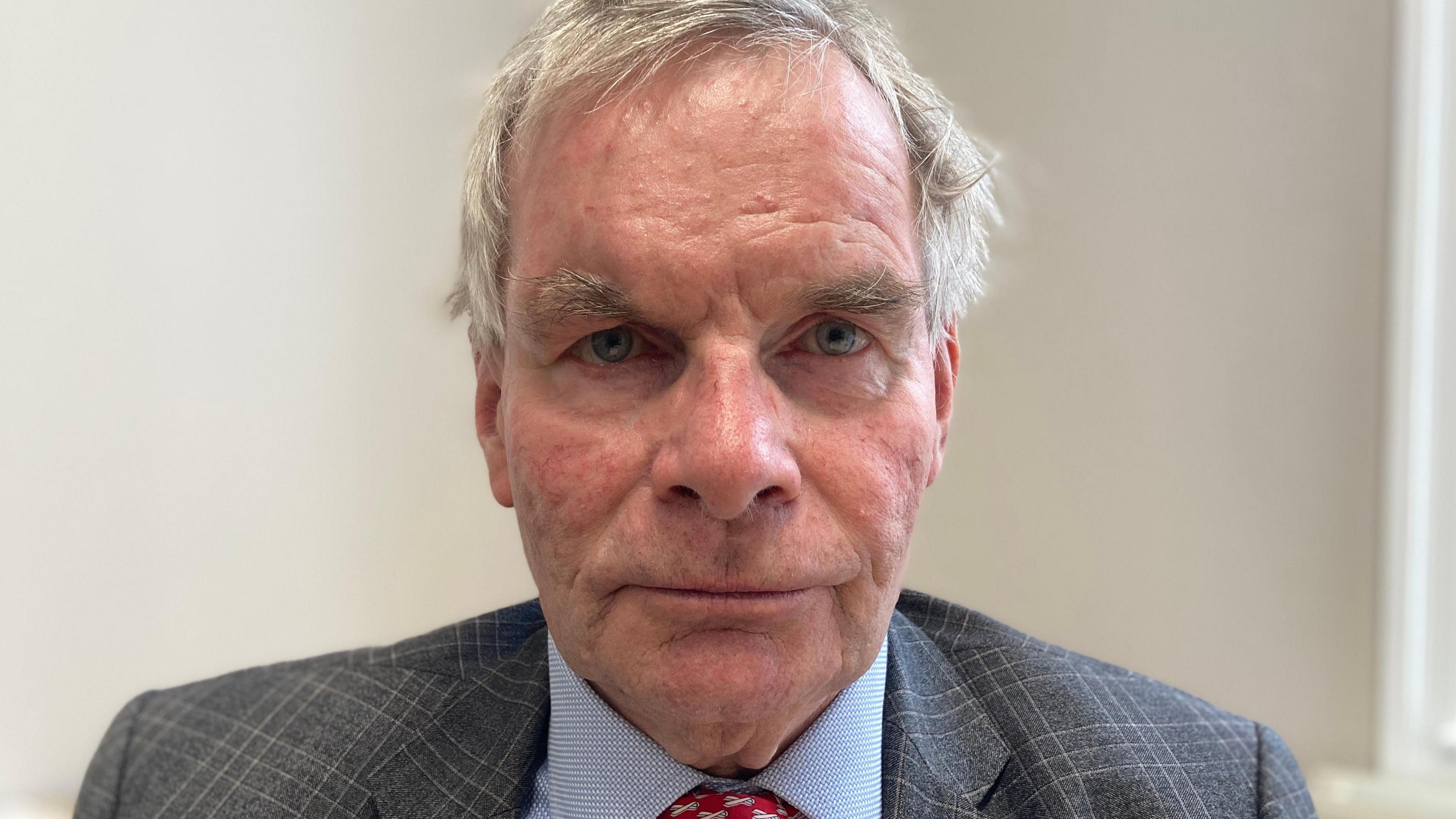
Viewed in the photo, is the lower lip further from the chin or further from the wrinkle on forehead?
the wrinkle on forehead

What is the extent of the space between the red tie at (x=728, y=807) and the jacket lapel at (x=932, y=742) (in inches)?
5.1

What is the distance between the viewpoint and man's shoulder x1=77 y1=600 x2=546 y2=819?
128 cm

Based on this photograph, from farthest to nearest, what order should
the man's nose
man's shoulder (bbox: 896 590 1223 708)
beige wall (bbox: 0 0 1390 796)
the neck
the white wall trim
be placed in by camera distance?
the white wall trim
beige wall (bbox: 0 0 1390 796)
man's shoulder (bbox: 896 590 1223 708)
the neck
the man's nose

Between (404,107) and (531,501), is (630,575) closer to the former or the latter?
(531,501)

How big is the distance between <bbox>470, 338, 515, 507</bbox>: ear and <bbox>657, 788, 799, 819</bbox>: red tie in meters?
0.37

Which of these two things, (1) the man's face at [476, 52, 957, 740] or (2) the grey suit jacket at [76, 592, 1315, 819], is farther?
(2) the grey suit jacket at [76, 592, 1315, 819]

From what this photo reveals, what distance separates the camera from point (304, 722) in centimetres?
134

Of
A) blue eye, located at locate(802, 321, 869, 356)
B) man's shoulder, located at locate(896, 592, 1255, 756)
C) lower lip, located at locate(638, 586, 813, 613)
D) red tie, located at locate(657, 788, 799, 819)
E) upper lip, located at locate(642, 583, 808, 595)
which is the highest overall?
blue eye, located at locate(802, 321, 869, 356)

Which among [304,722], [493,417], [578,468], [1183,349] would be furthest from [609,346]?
[1183,349]

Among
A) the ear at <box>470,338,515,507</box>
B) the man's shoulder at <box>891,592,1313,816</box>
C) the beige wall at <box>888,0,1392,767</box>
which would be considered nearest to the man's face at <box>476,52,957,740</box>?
the ear at <box>470,338,515,507</box>

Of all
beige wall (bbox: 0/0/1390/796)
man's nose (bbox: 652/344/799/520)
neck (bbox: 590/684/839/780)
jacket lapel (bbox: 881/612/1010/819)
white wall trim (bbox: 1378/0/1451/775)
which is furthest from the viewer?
white wall trim (bbox: 1378/0/1451/775)

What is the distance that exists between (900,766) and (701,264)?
60 cm

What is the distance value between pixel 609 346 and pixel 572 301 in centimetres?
6

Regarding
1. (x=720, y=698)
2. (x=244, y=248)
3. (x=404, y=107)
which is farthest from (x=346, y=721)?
(x=404, y=107)
